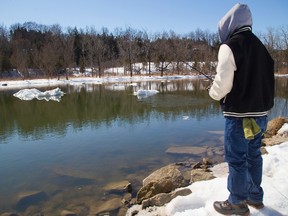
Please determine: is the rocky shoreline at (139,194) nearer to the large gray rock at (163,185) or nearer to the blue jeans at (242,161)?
the large gray rock at (163,185)

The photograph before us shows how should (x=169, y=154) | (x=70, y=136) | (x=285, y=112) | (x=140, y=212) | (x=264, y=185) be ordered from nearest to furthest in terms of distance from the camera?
(x=264, y=185), (x=140, y=212), (x=169, y=154), (x=70, y=136), (x=285, y=112)

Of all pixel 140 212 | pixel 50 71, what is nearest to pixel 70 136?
pixel 140 212

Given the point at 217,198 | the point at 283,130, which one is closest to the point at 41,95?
the point at 283,130

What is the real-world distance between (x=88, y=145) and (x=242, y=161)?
6.94 metres

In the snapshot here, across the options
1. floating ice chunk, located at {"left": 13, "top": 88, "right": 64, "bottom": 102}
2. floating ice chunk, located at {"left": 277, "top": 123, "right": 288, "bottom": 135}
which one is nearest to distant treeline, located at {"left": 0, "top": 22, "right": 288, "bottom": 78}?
floating ice chunk, located at {"left": 13, "top": 88, "right": 64, "bottom": 102}

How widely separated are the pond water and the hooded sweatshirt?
354 centimetres

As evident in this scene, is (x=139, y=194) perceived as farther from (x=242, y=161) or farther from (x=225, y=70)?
(x=225, y=70)

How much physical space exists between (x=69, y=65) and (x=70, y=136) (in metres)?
39.0

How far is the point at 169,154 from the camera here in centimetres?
759

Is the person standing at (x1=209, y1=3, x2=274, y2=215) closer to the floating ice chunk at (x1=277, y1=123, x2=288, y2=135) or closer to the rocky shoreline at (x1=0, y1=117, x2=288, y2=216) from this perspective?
the rocky shoreline at (x1=0, y1=117, x2=288, y2=216)

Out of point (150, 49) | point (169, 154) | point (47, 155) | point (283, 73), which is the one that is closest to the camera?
point (169, 154)

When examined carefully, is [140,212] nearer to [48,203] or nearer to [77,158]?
[48,203]

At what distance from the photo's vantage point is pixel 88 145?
29.3 ft

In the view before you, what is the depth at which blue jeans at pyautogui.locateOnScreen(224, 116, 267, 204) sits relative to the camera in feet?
8.28
